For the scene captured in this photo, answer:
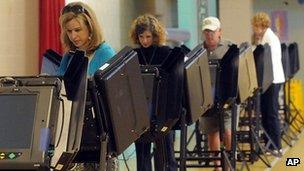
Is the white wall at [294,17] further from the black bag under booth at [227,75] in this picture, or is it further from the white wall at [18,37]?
the black bag under booth at [227,75]

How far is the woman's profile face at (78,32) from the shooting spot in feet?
9.82

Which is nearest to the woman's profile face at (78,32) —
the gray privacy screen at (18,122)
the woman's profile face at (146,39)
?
the gray privacy screen at (18,122)

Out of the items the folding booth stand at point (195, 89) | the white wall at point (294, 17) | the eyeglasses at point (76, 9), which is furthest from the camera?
the white wall at point (294, 17)

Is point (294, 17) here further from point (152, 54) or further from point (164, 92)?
point (164, 92)

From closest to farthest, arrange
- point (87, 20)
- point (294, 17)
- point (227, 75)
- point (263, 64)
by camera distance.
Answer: point (87, 20)
point (227, 75)
point (263, 64)
point (294, 17)

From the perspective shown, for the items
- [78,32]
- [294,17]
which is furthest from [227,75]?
[294,17]

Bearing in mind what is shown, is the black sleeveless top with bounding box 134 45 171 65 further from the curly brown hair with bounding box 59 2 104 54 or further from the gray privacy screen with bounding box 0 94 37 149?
the gray privacy screen with bounding box 0 94 37 149

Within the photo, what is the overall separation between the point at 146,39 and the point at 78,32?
126 centimetres

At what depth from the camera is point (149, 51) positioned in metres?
4.13

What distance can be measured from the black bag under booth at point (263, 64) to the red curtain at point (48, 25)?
1.82m

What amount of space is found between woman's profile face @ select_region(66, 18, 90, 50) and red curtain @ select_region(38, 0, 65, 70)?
2.19 meters

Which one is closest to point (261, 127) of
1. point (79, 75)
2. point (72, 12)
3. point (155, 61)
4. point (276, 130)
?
point (276, 130)

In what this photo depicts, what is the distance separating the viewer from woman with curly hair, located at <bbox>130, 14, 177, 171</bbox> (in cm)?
407

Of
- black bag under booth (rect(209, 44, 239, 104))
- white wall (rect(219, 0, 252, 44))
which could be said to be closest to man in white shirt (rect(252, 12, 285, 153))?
black bag under booth (rect(209, 44, 239, 104))
